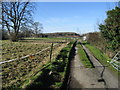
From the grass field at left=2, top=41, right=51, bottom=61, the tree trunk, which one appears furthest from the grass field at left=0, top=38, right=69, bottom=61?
the tree trunk

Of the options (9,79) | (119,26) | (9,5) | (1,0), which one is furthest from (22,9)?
(9,79)

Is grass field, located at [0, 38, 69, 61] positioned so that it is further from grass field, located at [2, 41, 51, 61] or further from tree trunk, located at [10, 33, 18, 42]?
tree trunk, located at [10, 33, 18, 42]

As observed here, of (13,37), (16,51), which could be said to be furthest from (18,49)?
(13,37)

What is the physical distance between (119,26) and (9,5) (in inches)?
954

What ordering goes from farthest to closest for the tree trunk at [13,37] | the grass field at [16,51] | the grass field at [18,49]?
the tree trunk at [13,37]
the grass field at [18,49]
the grass field at [16,51]

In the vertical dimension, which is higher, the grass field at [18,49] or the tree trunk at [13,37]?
the tree trunk at [13,37]

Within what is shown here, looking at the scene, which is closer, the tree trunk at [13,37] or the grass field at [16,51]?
the grass field at [16,51]

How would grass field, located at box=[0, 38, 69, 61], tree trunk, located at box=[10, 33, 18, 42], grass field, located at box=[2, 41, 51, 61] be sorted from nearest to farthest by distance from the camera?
grass field, located at box=[2, 41, 51, 61]
grass field, located at box=[0, 38, 69, 61]
tree trunk, located at box=[10, 33, 18, 42]

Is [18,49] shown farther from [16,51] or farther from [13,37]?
[13,37]

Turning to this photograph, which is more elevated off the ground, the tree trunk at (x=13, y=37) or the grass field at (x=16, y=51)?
the tree trunk at (x=13, y=37)

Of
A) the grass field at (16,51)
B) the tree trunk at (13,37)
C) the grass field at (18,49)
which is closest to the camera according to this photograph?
the grass field at (16,51)

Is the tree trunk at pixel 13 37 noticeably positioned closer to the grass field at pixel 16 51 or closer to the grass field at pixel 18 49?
the grass field at pixel 18 49

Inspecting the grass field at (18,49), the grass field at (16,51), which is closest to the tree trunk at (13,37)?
the grass field at (18,49)

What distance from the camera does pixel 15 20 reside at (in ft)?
83.7
